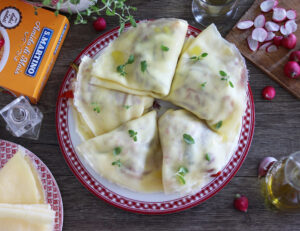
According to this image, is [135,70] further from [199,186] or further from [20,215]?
[20,215]

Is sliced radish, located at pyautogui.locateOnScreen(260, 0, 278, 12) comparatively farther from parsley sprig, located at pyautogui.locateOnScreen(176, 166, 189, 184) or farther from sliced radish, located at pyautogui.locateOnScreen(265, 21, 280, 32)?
parsley sprig, located at pyautogui.locateOnScreen(176, 166, 189, 184)

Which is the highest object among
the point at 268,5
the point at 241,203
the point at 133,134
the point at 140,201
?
the point at 268,5

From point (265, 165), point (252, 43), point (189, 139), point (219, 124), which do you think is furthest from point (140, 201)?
point (252, 43)

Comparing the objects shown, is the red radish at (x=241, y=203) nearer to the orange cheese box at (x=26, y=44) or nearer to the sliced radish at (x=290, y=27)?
the sliced radish at (x=290, y=27)

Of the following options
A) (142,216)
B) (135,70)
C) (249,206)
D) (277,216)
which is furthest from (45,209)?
(277,216)

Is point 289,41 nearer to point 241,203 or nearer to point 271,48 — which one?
point 271,48

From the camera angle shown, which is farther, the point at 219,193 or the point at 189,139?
the point at 219,193

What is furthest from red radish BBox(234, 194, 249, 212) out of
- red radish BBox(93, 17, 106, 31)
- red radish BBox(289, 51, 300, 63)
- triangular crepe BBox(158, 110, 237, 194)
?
red radish BBox(93, 17, 106, 31)
